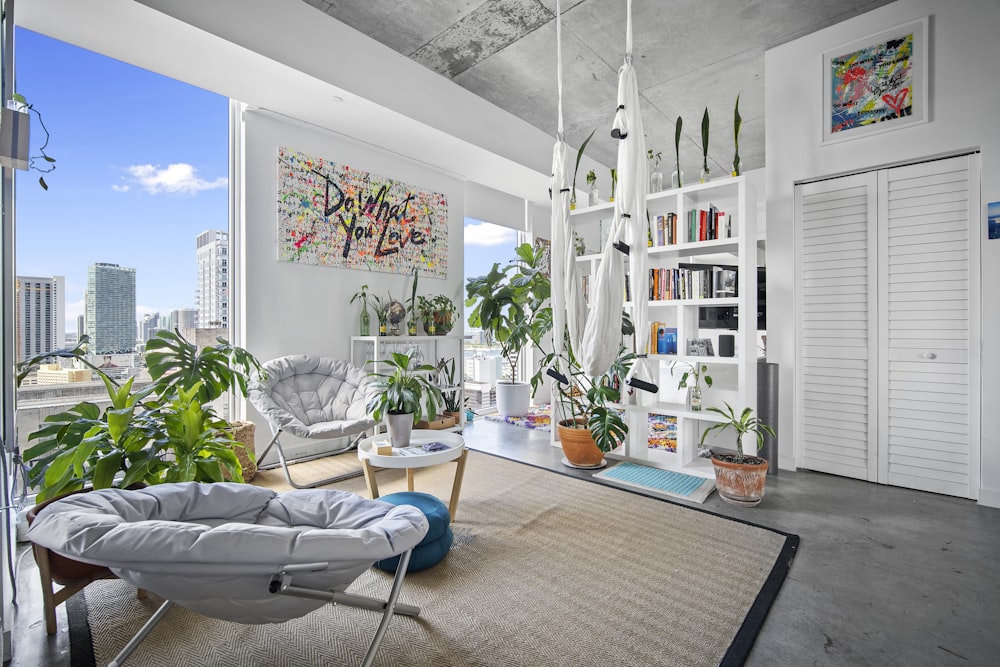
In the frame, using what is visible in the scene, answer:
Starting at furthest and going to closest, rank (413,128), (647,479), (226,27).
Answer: (413,128) → (647,479) → (226,27)

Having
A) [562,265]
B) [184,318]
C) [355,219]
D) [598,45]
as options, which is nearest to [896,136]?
[598,45]

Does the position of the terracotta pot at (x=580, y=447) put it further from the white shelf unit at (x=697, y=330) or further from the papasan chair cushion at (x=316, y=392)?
the papasan chair cushion at (x=316, y=392)

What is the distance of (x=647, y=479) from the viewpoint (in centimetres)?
319

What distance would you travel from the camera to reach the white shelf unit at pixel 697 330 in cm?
312

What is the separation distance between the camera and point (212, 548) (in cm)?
108

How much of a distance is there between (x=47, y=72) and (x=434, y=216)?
9.33 feet

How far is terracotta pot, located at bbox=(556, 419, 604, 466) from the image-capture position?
3.43m

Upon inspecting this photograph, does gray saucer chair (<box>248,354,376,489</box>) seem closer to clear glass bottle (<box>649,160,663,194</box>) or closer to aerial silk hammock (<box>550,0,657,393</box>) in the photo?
aerial silk hammock (<box>550,0,657,393</box>)

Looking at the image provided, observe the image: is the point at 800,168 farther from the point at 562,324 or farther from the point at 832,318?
the point at 562,324

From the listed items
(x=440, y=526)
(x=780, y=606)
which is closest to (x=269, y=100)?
(x=440, y=526)

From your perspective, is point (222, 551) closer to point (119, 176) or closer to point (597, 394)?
point (597, 394)

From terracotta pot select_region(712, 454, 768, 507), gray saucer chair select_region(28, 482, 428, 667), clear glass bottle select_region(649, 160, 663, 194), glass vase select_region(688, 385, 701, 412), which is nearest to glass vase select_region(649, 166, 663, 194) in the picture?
clear glass bottle select_region(649, 160, 663, 194)

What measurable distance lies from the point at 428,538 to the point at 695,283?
96.4 inches

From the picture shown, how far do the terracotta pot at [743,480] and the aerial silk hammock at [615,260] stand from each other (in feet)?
2.38
